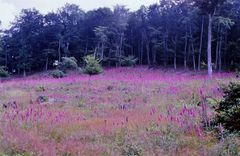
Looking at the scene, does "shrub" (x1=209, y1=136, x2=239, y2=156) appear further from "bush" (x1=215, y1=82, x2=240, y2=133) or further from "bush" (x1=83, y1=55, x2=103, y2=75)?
"bush" (x1=83, y1=55, x2=103, y2=75)

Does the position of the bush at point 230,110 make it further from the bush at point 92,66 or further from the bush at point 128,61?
the bush at point 128,61

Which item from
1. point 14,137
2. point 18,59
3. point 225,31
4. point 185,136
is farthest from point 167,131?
point 18,59

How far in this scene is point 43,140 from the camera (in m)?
7.67

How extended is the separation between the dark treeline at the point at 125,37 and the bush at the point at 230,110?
32.9 m

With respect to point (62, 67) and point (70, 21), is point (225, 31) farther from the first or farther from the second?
point (70, 21)

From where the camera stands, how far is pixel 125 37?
58375mm

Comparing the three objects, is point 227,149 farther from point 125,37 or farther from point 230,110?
point 125,37

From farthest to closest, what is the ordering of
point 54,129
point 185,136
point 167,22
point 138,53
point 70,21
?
point 70,21, point 138,53, point 167,22, point 54,129, point 185,136

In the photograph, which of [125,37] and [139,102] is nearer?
[139,102]

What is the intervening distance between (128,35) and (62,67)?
18380mm

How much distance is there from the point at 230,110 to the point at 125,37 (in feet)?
169

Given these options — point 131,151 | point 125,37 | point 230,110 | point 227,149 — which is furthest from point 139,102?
point 125,37

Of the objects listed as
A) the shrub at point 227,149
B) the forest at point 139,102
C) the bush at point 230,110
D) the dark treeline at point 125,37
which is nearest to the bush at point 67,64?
the forest at point 139,102

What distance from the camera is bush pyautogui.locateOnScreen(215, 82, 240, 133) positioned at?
739cm
